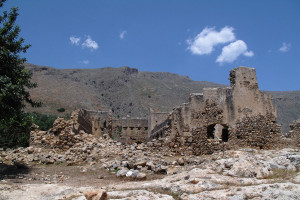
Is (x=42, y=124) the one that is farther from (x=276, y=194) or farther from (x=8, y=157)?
(x=276, y=194)

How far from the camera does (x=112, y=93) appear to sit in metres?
87.2

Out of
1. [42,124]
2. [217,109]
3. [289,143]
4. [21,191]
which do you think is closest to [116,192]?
[21,191]

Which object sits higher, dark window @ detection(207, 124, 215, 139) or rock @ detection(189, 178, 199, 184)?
dark window @ detection(207, 124, 215, 139)

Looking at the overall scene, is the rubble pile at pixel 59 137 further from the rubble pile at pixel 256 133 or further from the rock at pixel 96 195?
the rock at pixel 96 195

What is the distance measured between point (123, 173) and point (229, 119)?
23.4 feet

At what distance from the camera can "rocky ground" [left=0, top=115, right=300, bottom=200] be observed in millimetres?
5797

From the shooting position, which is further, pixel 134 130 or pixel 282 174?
pixel 134 130

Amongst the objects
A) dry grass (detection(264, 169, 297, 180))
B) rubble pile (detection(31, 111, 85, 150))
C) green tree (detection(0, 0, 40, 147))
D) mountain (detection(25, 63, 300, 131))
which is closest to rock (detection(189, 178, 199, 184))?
dry grass (detection(264, 169, 297, 180))

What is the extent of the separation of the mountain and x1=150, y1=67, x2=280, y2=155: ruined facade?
47996mm

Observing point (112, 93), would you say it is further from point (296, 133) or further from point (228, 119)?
point (296, 133)

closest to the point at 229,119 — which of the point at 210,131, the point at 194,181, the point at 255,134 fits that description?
the point at 210,131

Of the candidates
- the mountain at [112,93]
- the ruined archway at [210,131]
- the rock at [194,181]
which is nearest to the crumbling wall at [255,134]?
the ruined archway at [210,131]

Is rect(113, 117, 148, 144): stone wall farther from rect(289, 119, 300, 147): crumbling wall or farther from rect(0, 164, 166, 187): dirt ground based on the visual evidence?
rect(0, 164, 166, 187): dirt ground

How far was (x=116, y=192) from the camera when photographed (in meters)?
6.21
